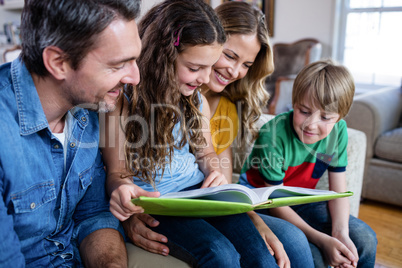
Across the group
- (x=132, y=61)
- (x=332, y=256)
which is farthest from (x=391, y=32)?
(x=132, y=61)

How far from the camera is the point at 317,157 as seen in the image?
1356 millimetres

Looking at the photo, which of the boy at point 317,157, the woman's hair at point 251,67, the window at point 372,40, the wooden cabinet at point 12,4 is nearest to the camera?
the boy at point 317,157

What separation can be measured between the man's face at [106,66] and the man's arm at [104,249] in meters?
0.40

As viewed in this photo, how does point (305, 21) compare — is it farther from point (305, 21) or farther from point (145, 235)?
point (145, 235)

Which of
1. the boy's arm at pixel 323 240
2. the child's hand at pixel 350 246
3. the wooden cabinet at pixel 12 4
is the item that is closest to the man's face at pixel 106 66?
the boy's arm at pixel 323 240

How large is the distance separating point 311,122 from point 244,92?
1.11 feet

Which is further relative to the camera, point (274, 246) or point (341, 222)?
point (341, 222)

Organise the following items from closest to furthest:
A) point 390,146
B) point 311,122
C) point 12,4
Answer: point 311,122 → point 390,146 → point 12,4

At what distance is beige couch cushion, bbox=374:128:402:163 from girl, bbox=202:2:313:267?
1125 mm

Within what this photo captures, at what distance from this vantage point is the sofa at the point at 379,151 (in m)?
2.18

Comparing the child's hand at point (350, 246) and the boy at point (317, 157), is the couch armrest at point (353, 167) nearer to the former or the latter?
the boy at point (317, 157)

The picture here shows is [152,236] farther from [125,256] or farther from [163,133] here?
[163,133]

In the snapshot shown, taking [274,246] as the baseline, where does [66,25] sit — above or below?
above

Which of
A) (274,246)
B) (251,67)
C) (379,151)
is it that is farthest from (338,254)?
(379,151)
